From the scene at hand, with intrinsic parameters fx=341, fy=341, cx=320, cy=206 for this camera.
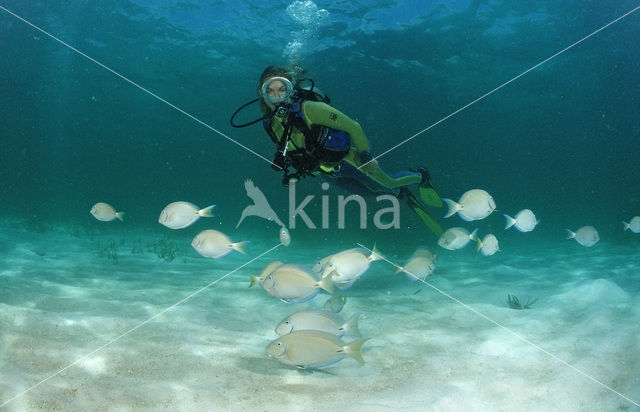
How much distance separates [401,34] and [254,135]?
30.2 meters

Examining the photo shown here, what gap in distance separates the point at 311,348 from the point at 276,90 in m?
4.13

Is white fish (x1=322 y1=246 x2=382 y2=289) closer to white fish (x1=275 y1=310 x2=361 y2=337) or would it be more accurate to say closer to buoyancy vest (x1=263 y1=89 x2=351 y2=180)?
white fish (x1=275 y1=310 x2=361 y2=337)

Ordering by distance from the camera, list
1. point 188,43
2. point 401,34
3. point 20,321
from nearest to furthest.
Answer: point 20,321 → point 401,34 → point 188,43

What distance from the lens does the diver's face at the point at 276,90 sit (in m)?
5.56

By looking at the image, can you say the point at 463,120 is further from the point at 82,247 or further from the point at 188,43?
the point at 82,247

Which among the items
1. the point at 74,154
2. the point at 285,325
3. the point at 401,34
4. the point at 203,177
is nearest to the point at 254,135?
the point at 401,34

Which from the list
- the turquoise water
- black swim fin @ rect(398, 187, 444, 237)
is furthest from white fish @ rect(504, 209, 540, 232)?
black swim fin @ rect(398, 187, 444, 237)

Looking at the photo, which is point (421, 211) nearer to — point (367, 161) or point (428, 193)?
point (428, 193)

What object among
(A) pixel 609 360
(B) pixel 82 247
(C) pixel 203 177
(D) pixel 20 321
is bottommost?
(A) pixel 609 360

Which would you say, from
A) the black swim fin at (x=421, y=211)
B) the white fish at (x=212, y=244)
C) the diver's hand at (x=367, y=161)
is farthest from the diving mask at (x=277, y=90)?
the black swim fin at (x=421, y=211)

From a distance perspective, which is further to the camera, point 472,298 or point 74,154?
point 74,154

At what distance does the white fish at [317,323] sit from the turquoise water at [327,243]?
522 mm

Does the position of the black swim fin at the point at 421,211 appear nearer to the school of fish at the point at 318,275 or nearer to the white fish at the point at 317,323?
the school of fish at the point at 318,275

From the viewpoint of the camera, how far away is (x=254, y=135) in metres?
47.3
